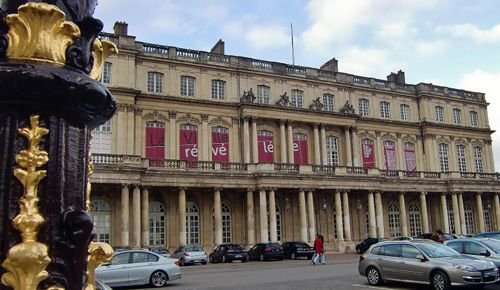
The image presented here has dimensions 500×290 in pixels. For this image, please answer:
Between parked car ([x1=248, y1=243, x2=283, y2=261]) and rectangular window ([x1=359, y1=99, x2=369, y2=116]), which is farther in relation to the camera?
rectangular window ([x1=359, y1=99, x2=369, y2=116])

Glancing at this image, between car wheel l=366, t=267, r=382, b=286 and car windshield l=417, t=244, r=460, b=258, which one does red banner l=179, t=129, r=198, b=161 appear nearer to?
car wheel l=366, t=267, r=382, b=286

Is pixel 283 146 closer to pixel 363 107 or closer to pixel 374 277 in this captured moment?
pixel 363 107

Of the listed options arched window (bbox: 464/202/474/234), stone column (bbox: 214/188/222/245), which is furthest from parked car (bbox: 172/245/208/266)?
arched window (bbox: 464/202/474/234)

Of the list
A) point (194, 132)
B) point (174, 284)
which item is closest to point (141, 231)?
point (194, 132)

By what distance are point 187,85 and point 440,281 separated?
99.7 feet

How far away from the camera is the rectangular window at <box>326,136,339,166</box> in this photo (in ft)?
152

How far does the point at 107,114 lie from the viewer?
293 cm

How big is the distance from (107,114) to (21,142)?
0.53 m

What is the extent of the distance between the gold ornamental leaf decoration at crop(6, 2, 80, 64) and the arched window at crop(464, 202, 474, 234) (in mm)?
55150

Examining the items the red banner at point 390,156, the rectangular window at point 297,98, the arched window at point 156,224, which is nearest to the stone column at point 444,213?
the red banner at point 390,156

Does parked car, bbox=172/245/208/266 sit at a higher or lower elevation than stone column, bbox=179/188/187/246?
lower

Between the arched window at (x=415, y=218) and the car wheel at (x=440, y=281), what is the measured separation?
1438 inches

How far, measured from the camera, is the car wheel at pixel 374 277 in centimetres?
1658

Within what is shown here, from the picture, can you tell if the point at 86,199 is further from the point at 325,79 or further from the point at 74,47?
the point at 325,79
